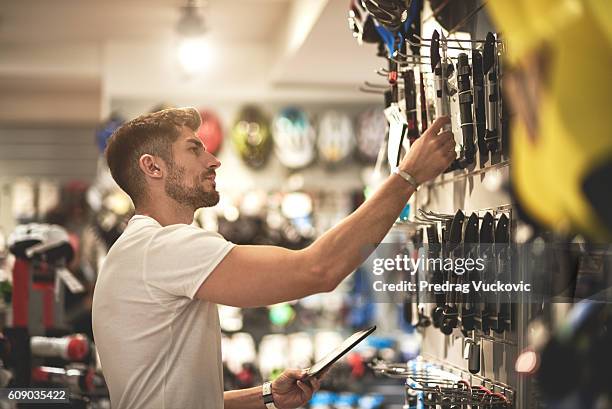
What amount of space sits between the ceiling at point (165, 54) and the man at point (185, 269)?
383cm

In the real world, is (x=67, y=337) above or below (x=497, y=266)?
below

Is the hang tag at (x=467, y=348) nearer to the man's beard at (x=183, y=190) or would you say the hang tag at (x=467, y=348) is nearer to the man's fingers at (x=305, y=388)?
the man's fingers at (x=305, y=388)

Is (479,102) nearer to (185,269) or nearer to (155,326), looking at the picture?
(185,269)

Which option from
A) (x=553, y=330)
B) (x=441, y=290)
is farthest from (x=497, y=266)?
(x=553, y=330)

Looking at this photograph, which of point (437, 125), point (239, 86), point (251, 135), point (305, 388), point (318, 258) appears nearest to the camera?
point (318, 258)

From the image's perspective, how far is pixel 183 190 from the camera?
2.40 meters

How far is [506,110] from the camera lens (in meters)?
2.11

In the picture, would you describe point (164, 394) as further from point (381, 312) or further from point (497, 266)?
point (497, 266)

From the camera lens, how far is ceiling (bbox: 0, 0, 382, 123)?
6.72 m

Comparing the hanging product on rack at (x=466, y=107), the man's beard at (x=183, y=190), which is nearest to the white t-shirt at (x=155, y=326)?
the man's beard at (x=183, y=190)

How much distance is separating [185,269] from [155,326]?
20cm

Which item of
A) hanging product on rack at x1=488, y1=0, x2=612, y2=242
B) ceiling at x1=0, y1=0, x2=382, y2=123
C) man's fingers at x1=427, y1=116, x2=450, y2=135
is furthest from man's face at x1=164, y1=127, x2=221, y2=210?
ceiling at x1=0, y1=0, x2=382, y2=123

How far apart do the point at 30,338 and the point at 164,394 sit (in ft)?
5.66

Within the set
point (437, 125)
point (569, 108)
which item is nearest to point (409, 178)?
point (437, 125)
